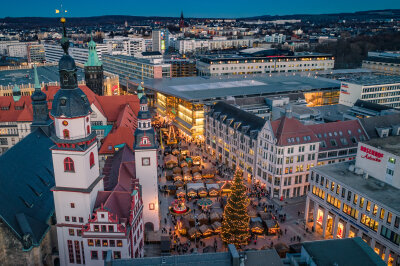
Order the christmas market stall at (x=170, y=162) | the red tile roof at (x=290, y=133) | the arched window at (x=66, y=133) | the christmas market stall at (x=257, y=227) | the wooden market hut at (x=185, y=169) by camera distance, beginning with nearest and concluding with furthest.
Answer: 1. the arched window at (x=66, y=133)
2. the christmas market stall at (x=257, y=227)
3. the red tile roof at (x=290, y=133)
4. the wooden market hut at (x=185, y=169)
5. the christmas market stall at (x=170, y=162)

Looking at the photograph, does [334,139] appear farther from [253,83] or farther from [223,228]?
[253,83]

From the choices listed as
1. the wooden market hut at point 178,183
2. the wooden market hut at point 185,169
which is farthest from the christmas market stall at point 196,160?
the wooden market hut at point 178,183

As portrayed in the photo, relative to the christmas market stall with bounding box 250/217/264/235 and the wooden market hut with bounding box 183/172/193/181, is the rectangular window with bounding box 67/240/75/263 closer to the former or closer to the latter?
the christmas market stall with bounding box 250/217/264/235

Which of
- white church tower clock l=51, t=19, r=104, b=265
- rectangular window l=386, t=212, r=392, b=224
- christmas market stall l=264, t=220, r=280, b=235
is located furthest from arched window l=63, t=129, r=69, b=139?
rectangular window l=386, t=212, r=392, b=224

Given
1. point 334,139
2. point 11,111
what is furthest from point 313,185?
point 11,111

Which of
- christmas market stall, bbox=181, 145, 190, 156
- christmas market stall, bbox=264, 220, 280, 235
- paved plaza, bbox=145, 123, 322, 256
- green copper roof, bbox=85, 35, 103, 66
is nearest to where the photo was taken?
paved plaza, bbox=145, 123, 322, 256

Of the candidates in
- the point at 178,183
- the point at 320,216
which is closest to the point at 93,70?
the point at 178,183

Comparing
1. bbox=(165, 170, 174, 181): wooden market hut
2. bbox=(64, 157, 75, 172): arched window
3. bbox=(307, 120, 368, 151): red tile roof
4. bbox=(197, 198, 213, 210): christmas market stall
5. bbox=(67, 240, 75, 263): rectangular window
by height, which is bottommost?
bbox=(165, 170, 174, 181): wooden market hut

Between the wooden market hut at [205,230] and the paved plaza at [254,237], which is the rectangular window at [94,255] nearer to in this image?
the paved plaza at [254,237]
